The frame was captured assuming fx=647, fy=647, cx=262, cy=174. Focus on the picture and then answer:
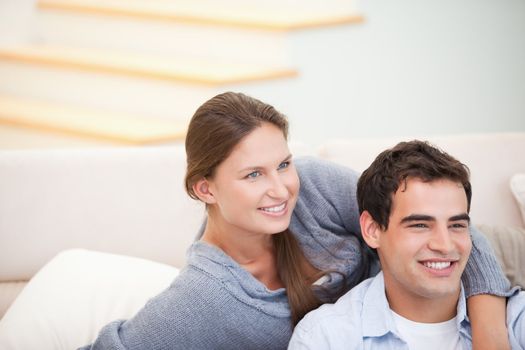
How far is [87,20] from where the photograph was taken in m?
3.99

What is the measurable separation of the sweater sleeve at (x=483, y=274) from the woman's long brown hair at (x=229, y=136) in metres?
0.38

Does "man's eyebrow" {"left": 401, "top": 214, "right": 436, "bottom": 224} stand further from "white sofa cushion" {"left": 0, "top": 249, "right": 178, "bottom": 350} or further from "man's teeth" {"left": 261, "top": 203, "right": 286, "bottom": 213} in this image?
"white sofa cushion" {"left": 0, "top": 249, "right": 178, "bottom": 350}

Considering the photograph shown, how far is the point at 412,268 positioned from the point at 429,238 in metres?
0.08

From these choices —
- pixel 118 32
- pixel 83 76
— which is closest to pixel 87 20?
pixel 118 32

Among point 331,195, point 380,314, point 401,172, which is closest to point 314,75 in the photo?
point 331,195

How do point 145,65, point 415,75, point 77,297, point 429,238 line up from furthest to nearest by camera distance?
point 145,65 < point 415,75 < point 77,297 < point 429,238

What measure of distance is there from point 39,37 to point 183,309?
10.6ft

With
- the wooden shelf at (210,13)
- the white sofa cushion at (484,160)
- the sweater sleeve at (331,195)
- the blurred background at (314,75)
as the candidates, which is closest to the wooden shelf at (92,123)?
the blurred background at (314,75)

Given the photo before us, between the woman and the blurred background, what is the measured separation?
160cm

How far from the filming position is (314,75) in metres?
3.40

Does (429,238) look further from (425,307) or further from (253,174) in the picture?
(253,174)

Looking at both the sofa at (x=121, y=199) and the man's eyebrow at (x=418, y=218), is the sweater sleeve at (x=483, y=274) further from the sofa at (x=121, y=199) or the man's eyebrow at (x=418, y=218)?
the sofa at (x=121, y=199)

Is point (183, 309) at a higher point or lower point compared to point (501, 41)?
lower

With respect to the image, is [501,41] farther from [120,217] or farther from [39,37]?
[39,37]
